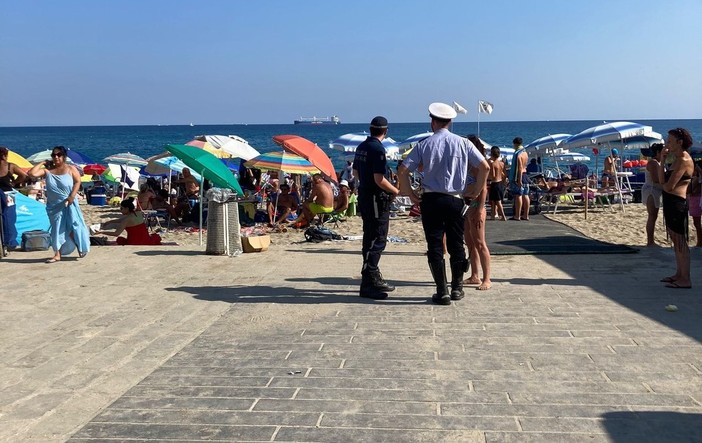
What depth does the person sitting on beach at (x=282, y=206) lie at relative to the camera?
47.4 ft

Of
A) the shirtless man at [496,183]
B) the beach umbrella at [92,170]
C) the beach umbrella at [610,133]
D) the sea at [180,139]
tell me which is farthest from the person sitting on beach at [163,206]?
the sea at [180,139]

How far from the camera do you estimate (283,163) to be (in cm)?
1478

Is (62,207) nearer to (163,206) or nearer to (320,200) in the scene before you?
(320,200)

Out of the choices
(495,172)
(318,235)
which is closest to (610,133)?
(495,172)

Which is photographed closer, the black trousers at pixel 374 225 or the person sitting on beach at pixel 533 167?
the black trousers at pixel 374 225

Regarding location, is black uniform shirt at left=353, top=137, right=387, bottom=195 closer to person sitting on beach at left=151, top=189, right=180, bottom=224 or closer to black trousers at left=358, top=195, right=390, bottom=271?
black trousers at left=358, top=195, right=390, bottom=271

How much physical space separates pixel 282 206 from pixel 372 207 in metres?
8.56

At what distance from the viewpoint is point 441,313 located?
5.60 meters

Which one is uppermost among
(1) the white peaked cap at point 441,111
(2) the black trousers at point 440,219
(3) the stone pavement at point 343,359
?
(1) the white peaked cap at point 441,111

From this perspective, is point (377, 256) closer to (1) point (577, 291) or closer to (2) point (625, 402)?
(1) point (577, 291)

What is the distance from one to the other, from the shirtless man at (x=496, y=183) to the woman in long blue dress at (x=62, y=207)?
23.5 ft

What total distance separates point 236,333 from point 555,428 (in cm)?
255

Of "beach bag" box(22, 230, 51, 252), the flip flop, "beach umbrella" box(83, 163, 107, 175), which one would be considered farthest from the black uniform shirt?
"beach umbrella" box(83, 163, 107, 175)

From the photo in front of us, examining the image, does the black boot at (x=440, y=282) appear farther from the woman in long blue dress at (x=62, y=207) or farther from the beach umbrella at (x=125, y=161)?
the beach umbrella at (x=125, y=161)
